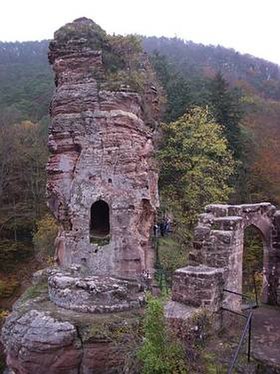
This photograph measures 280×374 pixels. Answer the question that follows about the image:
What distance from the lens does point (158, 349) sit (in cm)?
766

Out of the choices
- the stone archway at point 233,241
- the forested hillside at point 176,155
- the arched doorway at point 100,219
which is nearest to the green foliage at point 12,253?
the forested hillside at point 176,155

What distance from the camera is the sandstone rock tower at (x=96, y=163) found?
18156 mm

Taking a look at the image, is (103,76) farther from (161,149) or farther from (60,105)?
(161,149)

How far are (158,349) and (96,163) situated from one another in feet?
37.1

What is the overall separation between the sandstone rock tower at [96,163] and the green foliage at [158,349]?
10265mm

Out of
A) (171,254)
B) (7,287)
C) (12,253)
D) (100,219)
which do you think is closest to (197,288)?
(100,219)

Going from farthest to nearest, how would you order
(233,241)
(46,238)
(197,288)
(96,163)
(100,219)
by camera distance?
(46,238), (100,219), (96,163), (233,241), (197,288)

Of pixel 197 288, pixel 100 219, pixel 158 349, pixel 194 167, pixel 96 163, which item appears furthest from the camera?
pixel 194 167

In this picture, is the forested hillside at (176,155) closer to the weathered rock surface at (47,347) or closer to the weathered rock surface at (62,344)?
the weathered rock surface at (62,344)

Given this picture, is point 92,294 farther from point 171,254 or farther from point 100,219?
point 171,254

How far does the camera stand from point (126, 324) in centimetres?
1369

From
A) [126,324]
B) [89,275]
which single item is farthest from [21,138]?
[126,324]

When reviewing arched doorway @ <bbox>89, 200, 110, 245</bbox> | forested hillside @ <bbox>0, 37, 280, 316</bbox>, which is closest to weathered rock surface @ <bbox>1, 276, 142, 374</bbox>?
arched doorway @ <bbox>89, 200, 110, 245</bbox>

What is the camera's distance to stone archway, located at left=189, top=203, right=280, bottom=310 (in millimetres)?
10344
